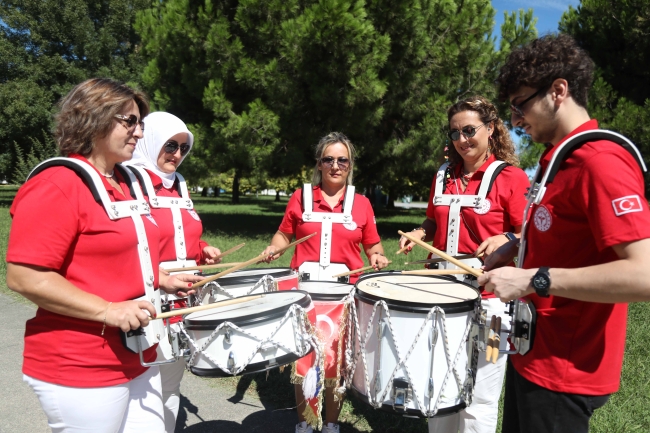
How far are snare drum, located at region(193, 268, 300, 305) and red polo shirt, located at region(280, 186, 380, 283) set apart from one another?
1.26 feet

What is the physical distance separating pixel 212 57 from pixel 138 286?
10.0 meters

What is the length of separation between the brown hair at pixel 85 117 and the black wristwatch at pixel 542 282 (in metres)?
1.73

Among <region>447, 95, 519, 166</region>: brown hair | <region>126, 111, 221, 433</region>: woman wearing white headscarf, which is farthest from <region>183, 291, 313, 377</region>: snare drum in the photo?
<region>447, 95, 519, 166</region>: brown hair

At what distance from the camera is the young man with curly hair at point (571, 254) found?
1479 mm

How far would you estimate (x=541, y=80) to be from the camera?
1.74m

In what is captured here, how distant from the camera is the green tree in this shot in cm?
2233

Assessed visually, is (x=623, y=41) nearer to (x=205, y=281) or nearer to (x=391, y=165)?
(x=391, y=165)

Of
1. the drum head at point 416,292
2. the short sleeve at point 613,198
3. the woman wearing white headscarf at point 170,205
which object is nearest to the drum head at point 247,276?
the woman wearing white headscarf at point 170,205

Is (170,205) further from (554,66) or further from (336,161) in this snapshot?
(554,66)

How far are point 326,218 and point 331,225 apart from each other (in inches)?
2.4

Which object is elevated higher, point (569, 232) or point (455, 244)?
point (569, 232)

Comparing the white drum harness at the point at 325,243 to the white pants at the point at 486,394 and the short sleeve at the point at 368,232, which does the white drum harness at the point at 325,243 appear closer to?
the short sleeve at the point at 368,232

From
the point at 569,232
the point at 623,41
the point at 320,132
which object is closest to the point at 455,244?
the point at 569,232

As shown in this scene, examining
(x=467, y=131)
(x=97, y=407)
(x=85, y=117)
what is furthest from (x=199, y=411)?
(x=467, y=131)
